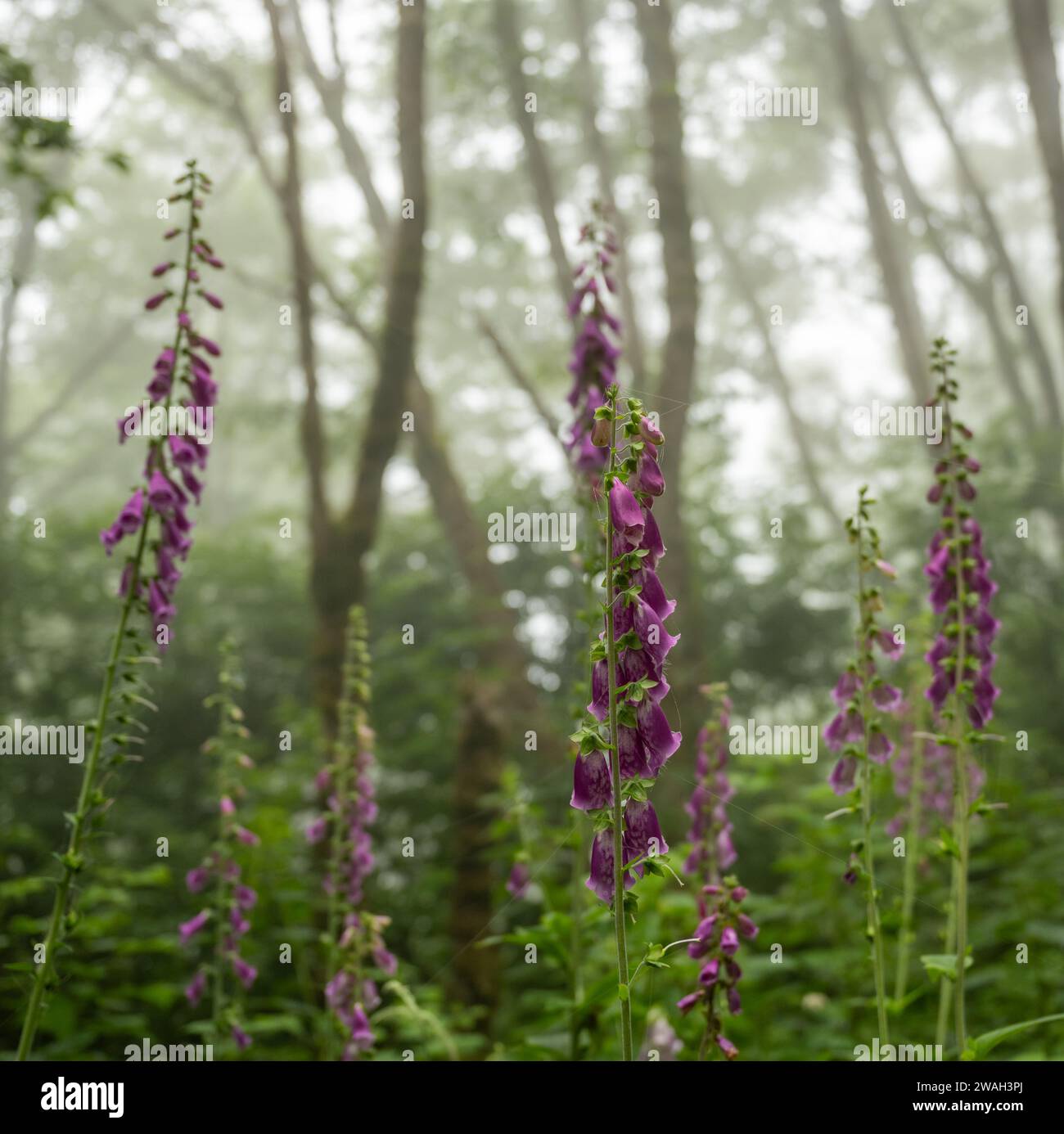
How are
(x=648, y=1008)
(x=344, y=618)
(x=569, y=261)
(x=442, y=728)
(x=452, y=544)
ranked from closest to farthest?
(x=648, y=1008), (x=344, y=618), (x=442, y=728), (x=452, y=544), (x=569, y=261)

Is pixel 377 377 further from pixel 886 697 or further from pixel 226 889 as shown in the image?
pixel 886 697

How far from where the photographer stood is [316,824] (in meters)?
3.41

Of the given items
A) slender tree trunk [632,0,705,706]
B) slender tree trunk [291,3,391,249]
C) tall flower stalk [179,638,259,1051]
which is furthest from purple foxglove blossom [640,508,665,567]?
slender tree trunk [291,3,391,249]

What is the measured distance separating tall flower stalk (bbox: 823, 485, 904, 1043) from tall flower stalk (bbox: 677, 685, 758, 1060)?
31cm

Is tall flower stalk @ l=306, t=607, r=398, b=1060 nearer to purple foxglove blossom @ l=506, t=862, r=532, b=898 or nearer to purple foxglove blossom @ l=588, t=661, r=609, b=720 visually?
purple foxglove blossom @ l=506, t=862, r=532, b=898

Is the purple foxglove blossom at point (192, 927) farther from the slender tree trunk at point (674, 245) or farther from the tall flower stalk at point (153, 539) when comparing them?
the slender tree trunk at point (674, 245)

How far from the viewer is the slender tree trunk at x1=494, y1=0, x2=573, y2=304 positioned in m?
9.67

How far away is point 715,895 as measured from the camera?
240 centimetres

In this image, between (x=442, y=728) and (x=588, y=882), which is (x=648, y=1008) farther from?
(x=442, y=728)

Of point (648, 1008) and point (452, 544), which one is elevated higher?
point (452, 544)

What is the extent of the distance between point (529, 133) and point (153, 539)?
27.2 feet
